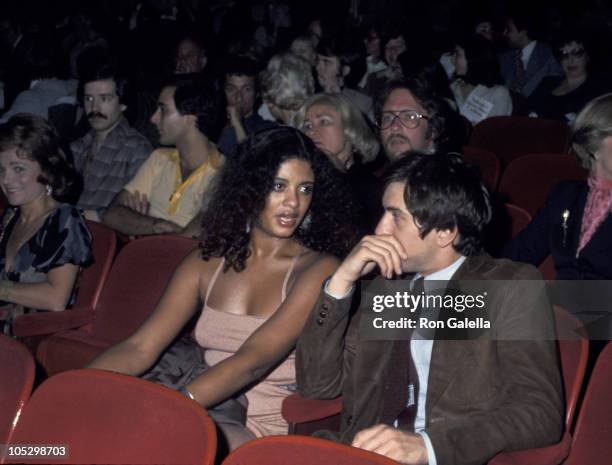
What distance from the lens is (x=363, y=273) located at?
6.63 feet

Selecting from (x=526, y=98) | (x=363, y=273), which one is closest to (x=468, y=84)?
(x=526, y=98)

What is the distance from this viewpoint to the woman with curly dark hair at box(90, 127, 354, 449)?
2361 millimetres

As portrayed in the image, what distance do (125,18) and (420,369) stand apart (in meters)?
7.83

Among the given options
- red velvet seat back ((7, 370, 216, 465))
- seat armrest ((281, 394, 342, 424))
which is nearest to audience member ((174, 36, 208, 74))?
seat armrest ((281, 394, 342, 424))

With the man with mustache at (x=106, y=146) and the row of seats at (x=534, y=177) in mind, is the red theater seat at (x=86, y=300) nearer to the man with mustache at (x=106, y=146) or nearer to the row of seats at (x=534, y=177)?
the man with mustache at (x=106, y=146)

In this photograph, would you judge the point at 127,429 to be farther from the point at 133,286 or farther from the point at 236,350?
the point at 133,286

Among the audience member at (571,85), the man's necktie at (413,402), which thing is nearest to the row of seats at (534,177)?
the audience member at (571,85)

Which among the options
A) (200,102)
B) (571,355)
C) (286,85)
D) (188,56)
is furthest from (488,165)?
(188,56)

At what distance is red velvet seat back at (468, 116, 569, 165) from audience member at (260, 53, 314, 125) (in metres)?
1.08

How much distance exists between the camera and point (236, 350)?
243 centimetres

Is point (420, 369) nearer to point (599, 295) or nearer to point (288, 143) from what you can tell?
point (288, 143)

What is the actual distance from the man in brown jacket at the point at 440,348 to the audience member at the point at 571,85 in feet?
11.0

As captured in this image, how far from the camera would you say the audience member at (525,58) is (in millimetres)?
6102

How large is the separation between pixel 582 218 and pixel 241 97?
263cm
